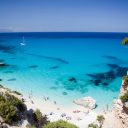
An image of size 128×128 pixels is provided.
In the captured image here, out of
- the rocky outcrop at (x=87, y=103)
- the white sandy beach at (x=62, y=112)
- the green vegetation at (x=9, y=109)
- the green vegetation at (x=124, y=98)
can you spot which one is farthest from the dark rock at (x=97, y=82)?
the green vegetation at (x=9, y=109)

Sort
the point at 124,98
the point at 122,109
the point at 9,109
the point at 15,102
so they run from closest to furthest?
the point at 9,109, the point at 15,102, the point at 124,98, the point at 122,109

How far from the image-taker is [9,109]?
72.3 ft

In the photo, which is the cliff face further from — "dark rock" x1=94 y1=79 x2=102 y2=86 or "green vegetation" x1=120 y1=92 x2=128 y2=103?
"dark rock" x1=94 y1=79 x2=102 y2=86

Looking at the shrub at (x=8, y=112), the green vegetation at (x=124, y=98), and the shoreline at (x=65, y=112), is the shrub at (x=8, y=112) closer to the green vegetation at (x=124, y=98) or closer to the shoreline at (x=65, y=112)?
the shoreline at (x=65, y=112)

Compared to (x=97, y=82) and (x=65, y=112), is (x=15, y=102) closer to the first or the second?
(x=65, y=112)

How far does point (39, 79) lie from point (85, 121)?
2503 centimetres

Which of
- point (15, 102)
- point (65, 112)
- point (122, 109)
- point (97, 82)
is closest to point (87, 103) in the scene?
point (65, 112)

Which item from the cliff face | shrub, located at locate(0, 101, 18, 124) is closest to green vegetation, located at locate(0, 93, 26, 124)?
shrub, located at locate(0, 101, 18, 124)

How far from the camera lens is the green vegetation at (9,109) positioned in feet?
70.2

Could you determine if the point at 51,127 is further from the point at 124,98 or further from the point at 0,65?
the point at 0,65

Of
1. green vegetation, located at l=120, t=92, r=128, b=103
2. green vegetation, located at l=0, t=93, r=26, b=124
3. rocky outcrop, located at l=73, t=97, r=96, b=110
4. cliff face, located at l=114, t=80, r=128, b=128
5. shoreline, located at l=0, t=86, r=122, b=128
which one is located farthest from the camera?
rocky outcrop, located at l=73, t=97, r=96, b=110

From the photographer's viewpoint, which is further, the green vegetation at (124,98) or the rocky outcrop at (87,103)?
the rocky outcrop at (87,103)

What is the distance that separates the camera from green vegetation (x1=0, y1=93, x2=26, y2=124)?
21406 mm

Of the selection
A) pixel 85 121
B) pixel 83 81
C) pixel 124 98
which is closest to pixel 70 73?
pixel 83 81
